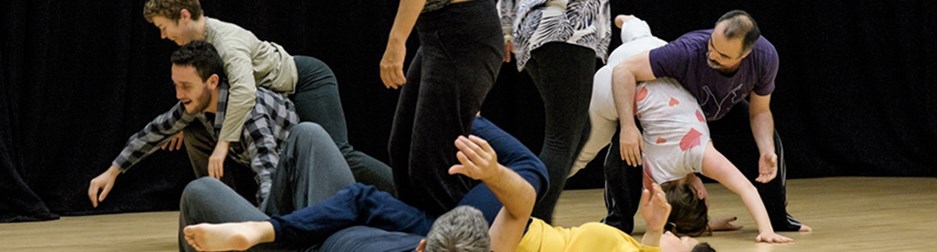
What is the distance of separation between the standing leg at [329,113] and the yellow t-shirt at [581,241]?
3.95 ft

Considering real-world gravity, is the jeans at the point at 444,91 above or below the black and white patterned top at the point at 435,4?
below

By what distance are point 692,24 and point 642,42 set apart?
1992 millimetres

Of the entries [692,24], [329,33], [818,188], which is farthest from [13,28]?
[818,188]

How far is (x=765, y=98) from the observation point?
13.5 ft

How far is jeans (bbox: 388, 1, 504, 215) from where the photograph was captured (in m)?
2.67

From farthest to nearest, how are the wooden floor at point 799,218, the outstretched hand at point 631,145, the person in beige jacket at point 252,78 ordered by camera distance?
the outstretched hand at point 631,145 < the wooden floor at point 799,218 < the person in beige jacket at point 252,78

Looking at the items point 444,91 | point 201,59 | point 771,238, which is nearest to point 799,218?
point 771,238

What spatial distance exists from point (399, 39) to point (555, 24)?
0.84 m

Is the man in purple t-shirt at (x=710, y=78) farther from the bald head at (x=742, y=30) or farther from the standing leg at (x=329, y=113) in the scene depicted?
the standing leg at (x=329, y=113)

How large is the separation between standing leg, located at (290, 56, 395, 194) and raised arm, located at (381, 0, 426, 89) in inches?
43.5

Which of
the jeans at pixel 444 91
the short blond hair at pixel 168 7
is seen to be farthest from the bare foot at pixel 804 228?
the short blond hair at pixel 168 7

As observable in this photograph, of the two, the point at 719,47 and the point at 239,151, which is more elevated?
the point at 719,47

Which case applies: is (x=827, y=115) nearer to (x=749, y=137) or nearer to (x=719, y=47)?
(x=749, y=137)

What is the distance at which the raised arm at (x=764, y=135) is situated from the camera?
4062 millimetres
